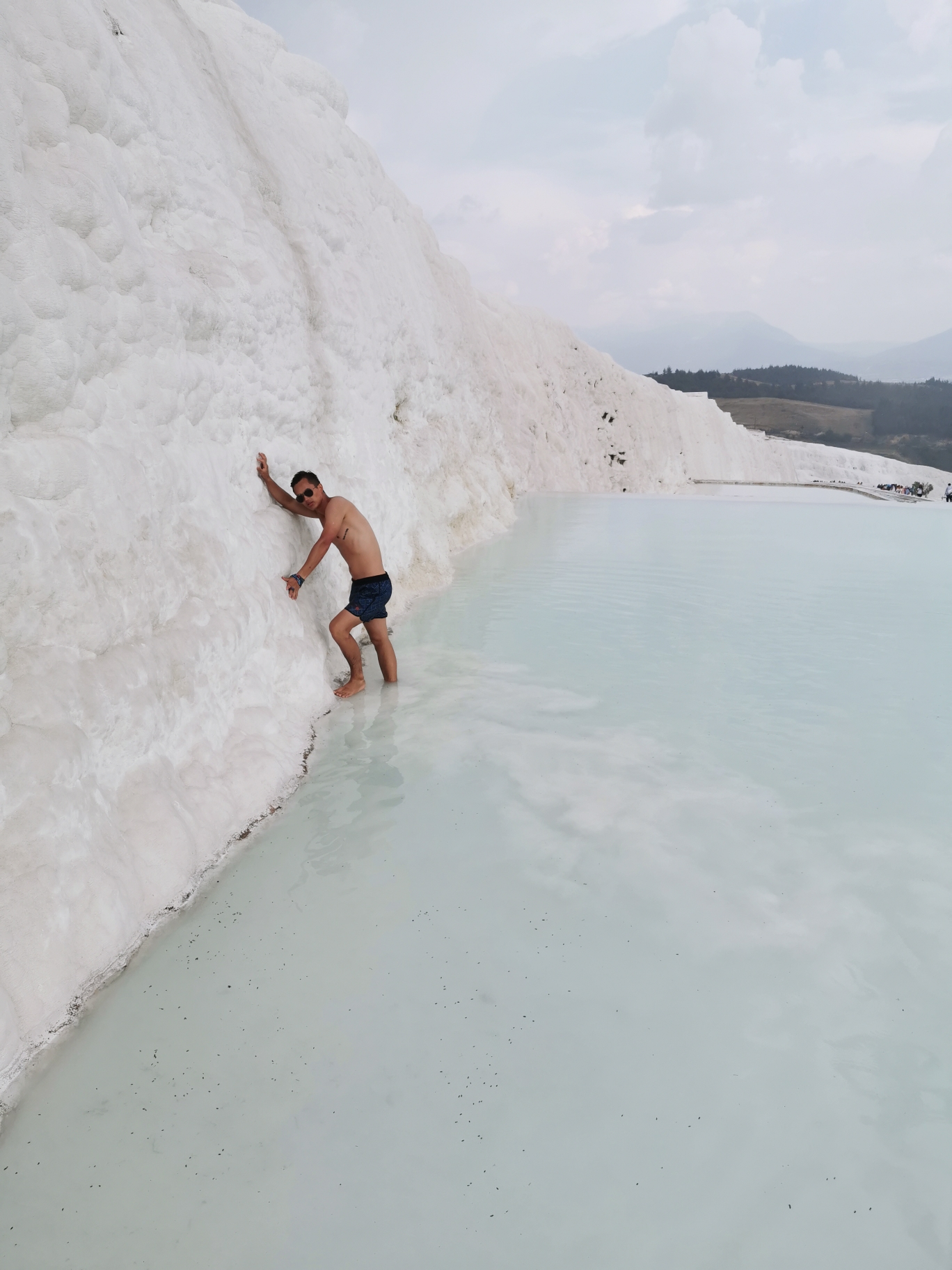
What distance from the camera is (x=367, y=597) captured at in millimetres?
5430

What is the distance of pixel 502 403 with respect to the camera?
27250 mm

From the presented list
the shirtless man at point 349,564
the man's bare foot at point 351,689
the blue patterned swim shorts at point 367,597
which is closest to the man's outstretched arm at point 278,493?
the shirtless man at point 349,564

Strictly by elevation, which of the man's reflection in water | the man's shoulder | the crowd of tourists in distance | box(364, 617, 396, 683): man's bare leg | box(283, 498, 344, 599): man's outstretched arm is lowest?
the crowd of tourists in distance

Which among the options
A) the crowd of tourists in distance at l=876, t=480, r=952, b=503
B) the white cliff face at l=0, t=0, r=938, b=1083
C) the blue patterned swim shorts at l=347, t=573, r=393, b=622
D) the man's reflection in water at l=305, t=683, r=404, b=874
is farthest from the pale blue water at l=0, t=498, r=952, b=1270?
the crowd of tourists in distance at l=876, t=480, r=952, b=503

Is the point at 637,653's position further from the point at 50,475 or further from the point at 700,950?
the point at 50,475

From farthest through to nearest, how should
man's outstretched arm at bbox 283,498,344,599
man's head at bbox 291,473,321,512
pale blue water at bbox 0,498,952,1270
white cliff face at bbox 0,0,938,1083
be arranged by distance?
man's head at bbox 291,473,321,512 < man's outstretched arm at bbox 283,498,344,599 < white cliff face at bbox 0,0,938,1083 < pale blue water at bbox 0,498,952,1270

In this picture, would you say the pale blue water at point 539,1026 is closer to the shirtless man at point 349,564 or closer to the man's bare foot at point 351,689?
the man's bare foot at point 351,689

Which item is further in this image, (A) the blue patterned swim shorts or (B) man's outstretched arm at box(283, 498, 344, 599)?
(A) the blue patterned swim shorts

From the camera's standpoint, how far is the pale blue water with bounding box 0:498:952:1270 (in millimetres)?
1853

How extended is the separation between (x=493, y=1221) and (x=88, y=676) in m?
2.21

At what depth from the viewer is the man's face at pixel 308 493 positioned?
4980 millimetres

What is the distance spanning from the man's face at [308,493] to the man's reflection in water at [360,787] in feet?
4.51

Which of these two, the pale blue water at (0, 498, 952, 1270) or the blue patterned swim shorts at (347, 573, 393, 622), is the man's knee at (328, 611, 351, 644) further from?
the pale blue water at (0, 498, 952, 1270)

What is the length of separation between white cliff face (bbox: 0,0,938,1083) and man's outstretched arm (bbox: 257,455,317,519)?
0.07 meters
